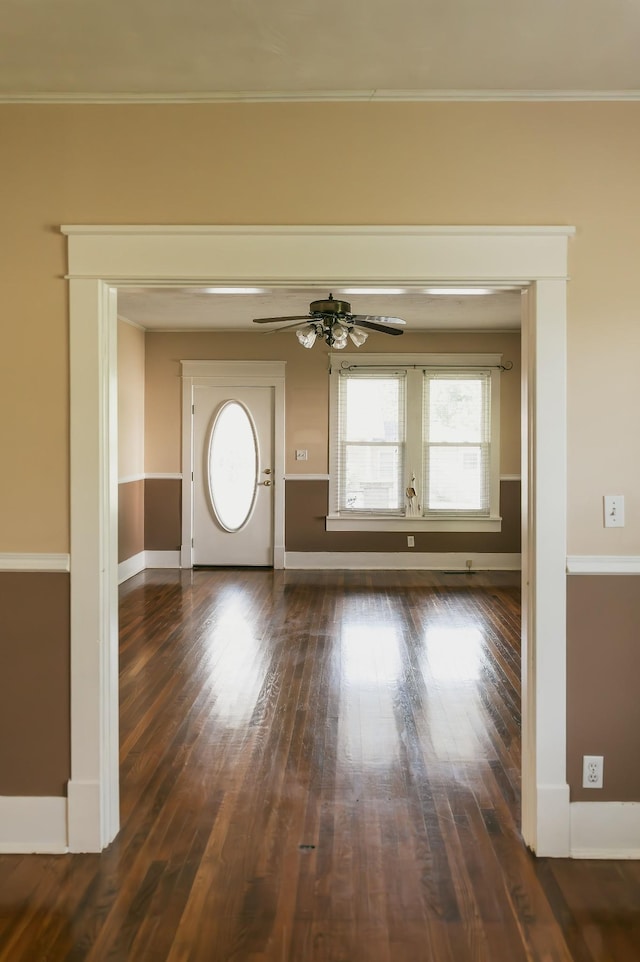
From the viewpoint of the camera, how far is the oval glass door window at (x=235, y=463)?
8.03 metres

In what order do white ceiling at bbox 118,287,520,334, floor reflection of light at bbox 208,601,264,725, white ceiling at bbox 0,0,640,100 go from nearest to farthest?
white ceiling at bbox 0,0,640,100, floor reflection of light at bbox 208,601,264,725, white ceiling at bbox 118,287,520,334

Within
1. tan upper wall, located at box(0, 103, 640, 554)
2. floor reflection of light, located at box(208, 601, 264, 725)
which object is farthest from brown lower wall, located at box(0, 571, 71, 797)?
floor reflection of light, located at box(208, 601, 264, 725)

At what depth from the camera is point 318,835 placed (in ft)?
8.79

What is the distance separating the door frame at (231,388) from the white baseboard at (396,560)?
12.1 inches

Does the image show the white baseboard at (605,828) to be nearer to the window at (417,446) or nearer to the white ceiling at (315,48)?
the white ceiling at (315,48)

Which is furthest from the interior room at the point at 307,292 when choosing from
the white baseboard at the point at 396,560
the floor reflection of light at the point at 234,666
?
the white baseboard at the point at 396,560

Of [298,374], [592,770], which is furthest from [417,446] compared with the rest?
[592,770]

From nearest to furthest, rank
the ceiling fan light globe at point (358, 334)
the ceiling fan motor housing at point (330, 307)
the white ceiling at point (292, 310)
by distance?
the ceiling fan motor housing at point (330, 307) → the ceiling fan light globe at point (358, 334) → the white ceiling at point (292, 310)

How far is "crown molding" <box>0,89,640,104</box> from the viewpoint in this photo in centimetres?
250

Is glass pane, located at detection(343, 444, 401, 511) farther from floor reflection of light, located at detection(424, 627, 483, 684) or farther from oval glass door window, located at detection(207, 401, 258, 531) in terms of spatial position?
floor reflection of light, located at detection(424, 627, 483, 684)

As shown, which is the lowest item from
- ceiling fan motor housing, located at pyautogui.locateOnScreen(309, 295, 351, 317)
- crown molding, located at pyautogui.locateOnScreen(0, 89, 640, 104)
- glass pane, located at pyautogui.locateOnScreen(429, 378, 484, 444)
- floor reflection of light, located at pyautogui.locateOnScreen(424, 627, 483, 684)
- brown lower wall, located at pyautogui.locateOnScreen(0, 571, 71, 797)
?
floor reflection of light, located at pyautogui.locateOnScreen(424, 627, 483, 684)

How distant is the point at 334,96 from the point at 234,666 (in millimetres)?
3378

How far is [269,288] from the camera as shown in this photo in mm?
2604

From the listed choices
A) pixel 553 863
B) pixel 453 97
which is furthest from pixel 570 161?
pixel 553 863
